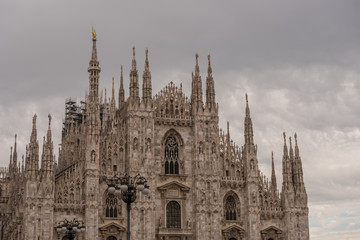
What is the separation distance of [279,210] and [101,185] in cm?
1821

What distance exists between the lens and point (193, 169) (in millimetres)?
57812

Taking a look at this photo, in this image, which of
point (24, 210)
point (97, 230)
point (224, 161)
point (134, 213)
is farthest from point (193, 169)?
point (24, 210)

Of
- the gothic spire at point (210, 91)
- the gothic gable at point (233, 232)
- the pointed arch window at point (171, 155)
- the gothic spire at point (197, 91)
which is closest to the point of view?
the gothic gable at point (233, 232)

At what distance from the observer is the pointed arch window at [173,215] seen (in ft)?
185

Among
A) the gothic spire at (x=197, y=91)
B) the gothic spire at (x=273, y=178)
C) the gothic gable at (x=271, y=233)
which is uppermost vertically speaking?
the gothic spire at (x=197, y=91)

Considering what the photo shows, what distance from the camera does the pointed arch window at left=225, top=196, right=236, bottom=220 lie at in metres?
58.4

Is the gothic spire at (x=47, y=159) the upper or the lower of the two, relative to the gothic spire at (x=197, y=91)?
lower

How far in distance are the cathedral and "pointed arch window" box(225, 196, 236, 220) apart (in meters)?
0.10

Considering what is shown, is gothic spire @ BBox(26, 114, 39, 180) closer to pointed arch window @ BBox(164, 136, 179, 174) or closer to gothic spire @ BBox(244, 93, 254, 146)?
pointed arch window @ BBox(164, 136, 179, 174)

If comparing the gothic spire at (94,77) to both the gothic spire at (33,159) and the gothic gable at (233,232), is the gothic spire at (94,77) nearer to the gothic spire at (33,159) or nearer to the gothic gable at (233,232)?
the gothic spire at (33,159)

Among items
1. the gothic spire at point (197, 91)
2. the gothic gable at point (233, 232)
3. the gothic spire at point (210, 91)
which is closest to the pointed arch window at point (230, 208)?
the gothic gable at point (233, 232)

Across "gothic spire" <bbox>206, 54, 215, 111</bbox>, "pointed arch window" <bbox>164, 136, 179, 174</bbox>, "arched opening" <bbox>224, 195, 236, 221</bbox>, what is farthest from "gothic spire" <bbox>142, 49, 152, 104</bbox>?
"arched opening" <bbox>224, 195, 236, 221</bbox>

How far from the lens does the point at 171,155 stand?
58156mm

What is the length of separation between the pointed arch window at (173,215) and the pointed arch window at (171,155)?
3213mm
